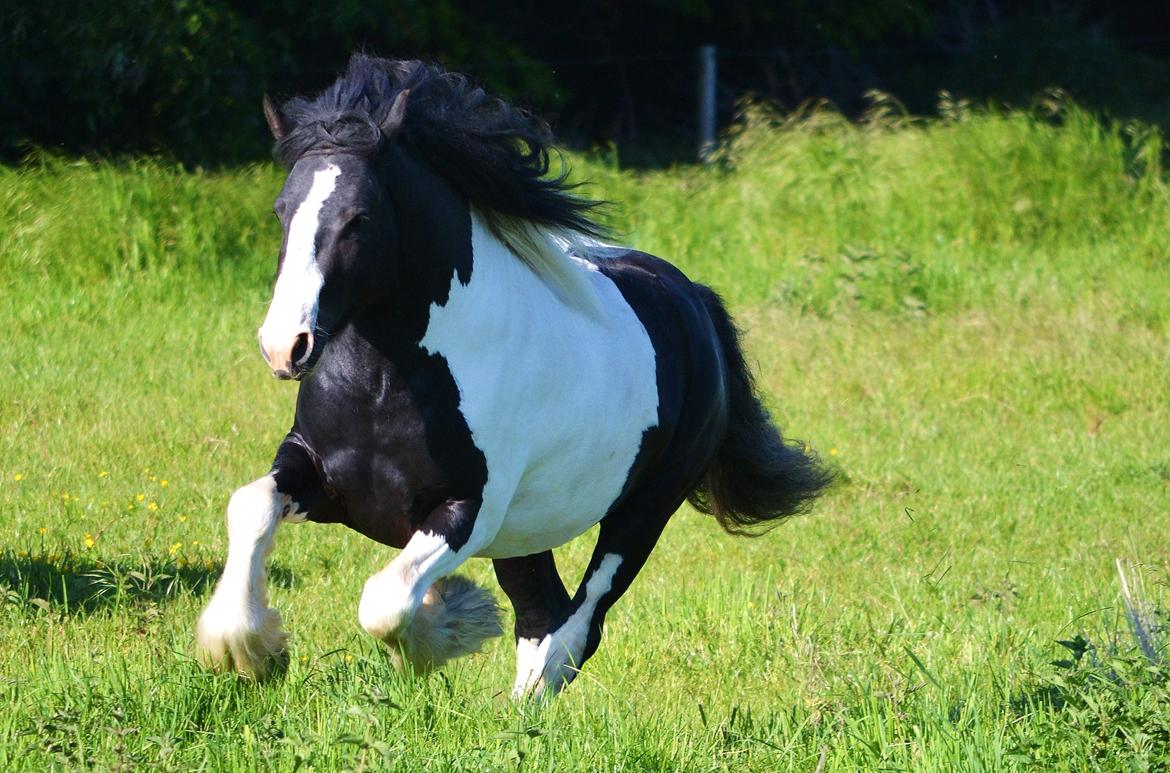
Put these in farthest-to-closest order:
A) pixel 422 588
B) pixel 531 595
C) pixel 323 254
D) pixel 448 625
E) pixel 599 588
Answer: pixel 531 595 < pixel 599 588 < pixel 448 625 < pixel 422 588 < pixel 323 254

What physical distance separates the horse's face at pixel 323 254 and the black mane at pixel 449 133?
11 cm

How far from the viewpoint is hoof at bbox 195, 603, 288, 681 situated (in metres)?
3.73

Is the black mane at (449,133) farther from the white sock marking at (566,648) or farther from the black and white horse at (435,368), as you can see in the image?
A: the white sock marking at (566,648)

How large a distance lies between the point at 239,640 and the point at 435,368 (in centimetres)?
79

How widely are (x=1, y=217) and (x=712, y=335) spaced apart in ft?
21.0

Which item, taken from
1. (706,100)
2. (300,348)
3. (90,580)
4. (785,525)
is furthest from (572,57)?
(300,348)

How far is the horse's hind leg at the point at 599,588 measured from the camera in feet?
15.4

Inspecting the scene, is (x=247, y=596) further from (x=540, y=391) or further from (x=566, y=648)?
(x=566, y=648)

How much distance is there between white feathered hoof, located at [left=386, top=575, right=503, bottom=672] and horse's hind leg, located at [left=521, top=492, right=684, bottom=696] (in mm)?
259

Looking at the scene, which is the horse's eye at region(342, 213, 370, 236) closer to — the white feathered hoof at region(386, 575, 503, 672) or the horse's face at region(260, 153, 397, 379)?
the horse's face at region(260, 153, 397, 379)

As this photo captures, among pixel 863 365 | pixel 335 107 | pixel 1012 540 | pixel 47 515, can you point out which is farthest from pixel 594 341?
pixel 863 365

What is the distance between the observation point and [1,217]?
10.1 meters

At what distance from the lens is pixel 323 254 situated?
3.53 meters

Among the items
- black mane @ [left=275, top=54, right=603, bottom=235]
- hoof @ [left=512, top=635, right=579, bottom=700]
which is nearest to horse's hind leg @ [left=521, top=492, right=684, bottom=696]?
hoof @ [left=512, top=635, right=579, bottom=700]
